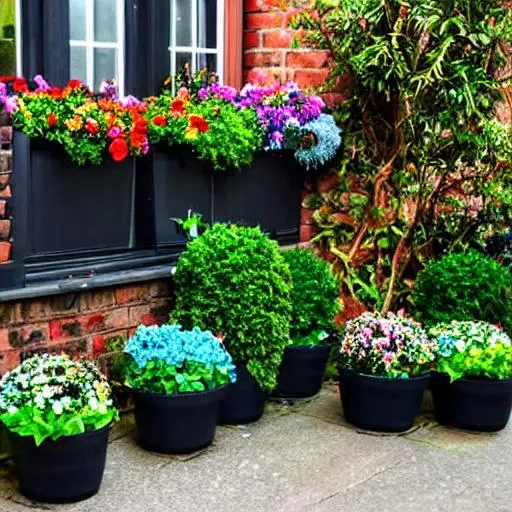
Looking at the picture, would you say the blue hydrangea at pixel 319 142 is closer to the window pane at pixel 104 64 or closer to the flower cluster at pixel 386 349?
the window pane at pixel 104 64

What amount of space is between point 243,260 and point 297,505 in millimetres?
1346

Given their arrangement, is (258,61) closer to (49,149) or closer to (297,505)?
(49,149)

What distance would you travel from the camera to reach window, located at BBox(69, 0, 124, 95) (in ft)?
18.4

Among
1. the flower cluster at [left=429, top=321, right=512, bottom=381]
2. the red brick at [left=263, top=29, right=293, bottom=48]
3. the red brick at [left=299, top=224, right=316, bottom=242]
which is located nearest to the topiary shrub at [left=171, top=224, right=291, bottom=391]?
the flower cluster at [left=429, top=321, right=512, bottom=381]

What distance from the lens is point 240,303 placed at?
5117 millimetres

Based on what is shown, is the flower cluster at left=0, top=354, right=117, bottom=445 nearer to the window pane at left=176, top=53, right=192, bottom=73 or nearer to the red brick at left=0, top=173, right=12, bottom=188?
the red brick at left=0, top=173, right=12, bottom=188

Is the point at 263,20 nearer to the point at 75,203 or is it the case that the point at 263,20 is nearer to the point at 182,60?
the point at 182,60

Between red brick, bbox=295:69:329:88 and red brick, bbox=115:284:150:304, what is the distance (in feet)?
6.19

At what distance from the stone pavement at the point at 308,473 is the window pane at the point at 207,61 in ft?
7.45

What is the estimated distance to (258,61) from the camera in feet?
21.6

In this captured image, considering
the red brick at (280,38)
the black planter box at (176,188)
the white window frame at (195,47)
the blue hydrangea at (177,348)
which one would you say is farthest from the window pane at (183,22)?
the blue hydrangea at (177,348)

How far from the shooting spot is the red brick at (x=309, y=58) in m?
6.49

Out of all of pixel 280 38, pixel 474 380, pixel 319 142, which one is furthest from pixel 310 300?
pixel 280 38

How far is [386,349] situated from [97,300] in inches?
58.9
